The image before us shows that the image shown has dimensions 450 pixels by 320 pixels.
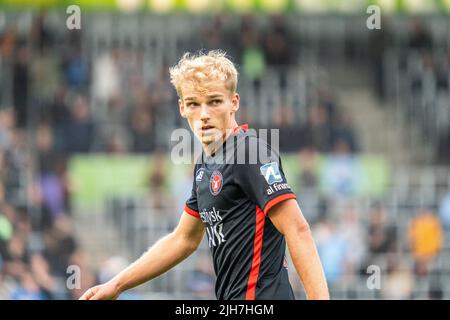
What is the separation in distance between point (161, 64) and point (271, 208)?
40.0 feet

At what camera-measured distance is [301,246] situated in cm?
450

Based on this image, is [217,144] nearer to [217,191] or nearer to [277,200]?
[217,191]

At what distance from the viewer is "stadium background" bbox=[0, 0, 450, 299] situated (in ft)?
44.8

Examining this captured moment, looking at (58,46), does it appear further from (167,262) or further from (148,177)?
(167,262)

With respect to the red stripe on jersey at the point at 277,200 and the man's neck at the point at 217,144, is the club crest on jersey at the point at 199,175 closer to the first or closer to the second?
the man's neck at the point at 217,144

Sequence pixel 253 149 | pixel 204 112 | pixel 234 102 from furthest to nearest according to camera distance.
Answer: pixel 234 102 → pixel 204 112 → pixel 253 149

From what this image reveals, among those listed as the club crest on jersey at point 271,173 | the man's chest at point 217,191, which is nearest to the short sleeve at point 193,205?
the man's chest at point 217,191

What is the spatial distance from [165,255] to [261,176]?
0.91 m

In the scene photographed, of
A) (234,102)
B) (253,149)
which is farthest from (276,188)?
(234,102)

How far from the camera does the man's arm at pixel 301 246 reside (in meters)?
4.41

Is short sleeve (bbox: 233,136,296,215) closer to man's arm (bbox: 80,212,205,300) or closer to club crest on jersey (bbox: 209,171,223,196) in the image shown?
club crest on jersey (bbox: 209,171,223,196)

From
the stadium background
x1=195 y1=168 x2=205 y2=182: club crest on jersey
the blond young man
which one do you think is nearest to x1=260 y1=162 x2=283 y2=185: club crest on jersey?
the blond young man
